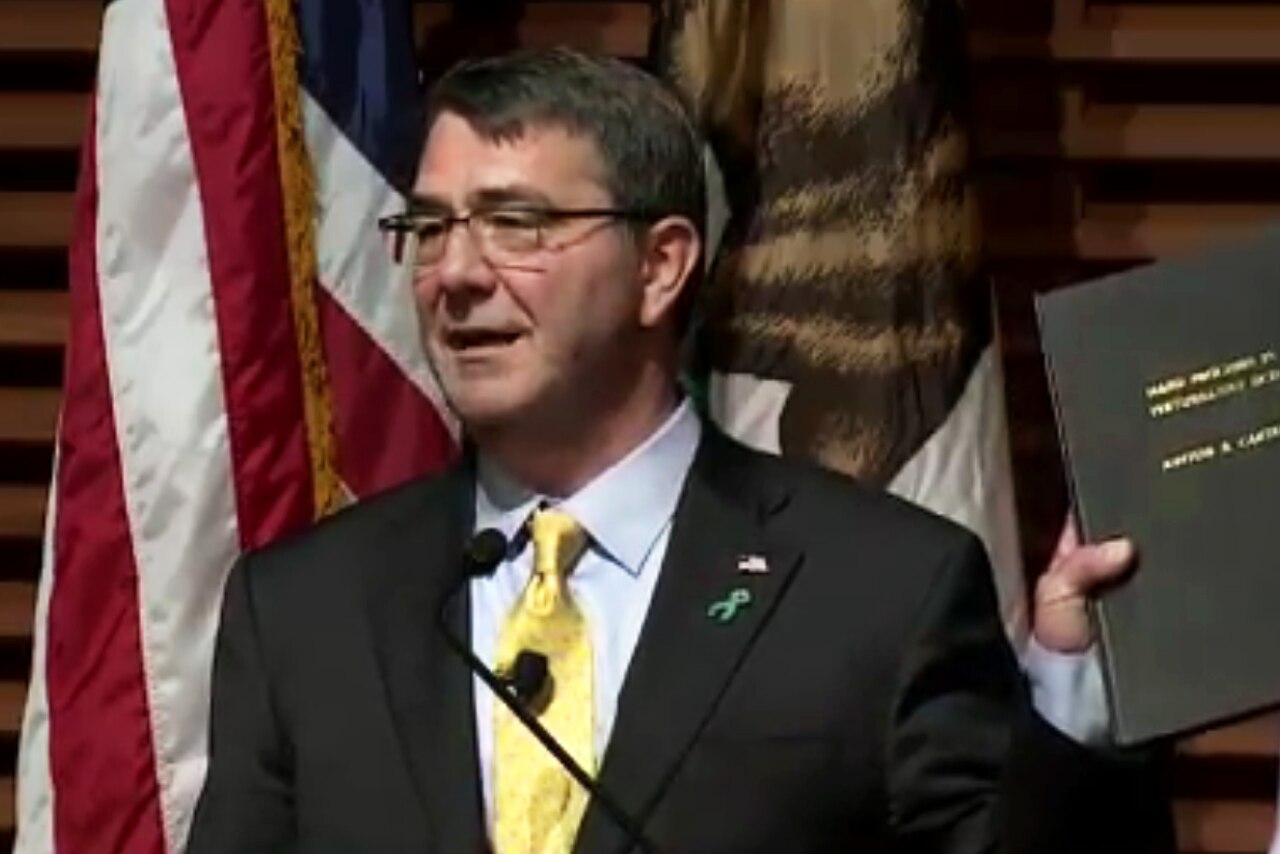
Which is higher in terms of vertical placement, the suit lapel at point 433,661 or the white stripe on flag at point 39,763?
the suit lapel at point 433,661

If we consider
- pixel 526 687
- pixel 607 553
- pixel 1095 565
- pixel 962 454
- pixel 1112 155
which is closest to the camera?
pixel 1095 565

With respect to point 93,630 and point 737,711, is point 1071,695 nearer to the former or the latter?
point 737,711

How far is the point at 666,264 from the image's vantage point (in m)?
1.85

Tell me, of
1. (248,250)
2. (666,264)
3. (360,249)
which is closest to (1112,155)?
(360,249)

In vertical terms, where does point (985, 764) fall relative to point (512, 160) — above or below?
below

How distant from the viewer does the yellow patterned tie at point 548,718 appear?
5.71 ft

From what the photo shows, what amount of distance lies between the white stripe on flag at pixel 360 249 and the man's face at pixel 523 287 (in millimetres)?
704

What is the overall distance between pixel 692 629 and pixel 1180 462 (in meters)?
0.35

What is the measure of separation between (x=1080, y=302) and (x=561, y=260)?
339mm

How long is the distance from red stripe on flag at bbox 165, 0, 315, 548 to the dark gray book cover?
1008mm

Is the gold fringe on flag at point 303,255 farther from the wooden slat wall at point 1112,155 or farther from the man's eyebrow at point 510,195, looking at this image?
the man's eyebrow at point 510,195

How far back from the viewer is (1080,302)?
163cm

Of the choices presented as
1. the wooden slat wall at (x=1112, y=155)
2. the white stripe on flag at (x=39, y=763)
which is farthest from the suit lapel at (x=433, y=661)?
the wooden slat wall at (x=1112, y=155)

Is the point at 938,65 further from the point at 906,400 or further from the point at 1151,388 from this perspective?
the point at 1151,388
